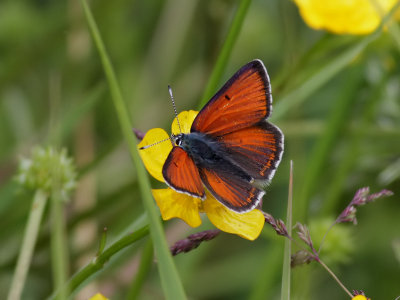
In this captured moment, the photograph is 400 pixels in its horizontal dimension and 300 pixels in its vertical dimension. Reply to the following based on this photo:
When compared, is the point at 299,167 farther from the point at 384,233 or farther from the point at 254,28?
the point at 254,28

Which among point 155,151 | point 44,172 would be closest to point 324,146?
point 155,151

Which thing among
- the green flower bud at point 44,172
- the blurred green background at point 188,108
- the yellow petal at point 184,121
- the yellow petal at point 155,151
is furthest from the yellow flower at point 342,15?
the green flower bud at point 44,172

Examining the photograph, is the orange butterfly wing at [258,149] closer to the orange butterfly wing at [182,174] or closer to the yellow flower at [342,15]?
the orange butterfly wing at [182,174]

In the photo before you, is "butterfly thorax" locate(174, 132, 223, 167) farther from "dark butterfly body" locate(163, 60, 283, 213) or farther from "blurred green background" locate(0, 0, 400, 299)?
"blurred green background" locate(0, 0, 400, 299)

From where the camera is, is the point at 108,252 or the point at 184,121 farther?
the point at 184,121

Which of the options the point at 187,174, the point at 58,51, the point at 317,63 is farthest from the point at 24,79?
the point at 187,174

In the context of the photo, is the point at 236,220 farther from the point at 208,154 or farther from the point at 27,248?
the point at 27,248
